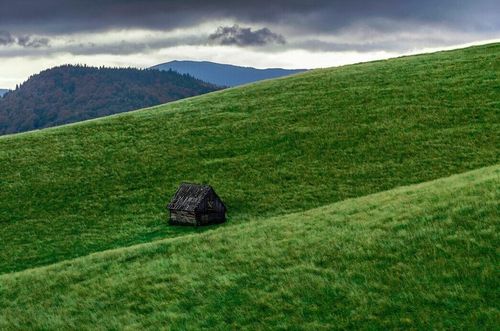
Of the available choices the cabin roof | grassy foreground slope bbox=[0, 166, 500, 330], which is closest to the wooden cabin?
the cabin roof

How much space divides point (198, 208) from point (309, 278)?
60.3 feet

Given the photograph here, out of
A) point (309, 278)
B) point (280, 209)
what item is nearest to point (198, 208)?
point (280, 209)

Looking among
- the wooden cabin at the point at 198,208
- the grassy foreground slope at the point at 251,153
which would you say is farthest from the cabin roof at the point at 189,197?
the grassy foreground slope at the point at 251,153

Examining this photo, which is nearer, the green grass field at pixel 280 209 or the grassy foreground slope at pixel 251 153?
the green grass field at pixel 280 209

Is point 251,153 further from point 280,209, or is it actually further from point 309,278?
point 309,278

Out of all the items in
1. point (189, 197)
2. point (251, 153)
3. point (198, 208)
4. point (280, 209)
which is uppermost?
point (251, 153)

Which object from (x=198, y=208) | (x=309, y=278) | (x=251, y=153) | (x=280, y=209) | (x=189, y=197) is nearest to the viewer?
(x=309, y=278)

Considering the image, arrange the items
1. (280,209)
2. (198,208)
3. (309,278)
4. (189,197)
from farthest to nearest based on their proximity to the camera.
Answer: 1. (280,209)
2. (189,197)
3. (198,208)
4. (309,278)

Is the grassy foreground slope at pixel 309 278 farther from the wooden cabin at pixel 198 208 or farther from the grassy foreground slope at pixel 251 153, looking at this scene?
the grassy foreground slope at pixel 251 153

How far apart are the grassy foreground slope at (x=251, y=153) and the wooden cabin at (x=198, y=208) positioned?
1263 mm

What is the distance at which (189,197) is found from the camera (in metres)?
36.0

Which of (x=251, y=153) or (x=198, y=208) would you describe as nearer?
(x=198, y=208)

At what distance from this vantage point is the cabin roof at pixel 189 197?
1377 inches

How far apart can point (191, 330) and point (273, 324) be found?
2.65 metres
